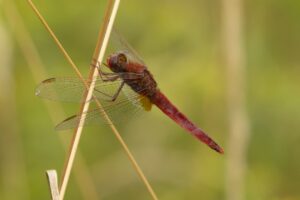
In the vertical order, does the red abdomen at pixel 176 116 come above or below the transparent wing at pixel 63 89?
below

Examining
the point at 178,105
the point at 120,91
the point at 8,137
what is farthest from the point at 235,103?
the point at 8,137

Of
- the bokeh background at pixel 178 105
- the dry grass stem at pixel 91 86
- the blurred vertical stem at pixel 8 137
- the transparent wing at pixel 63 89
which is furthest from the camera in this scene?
the bokeh background at pixel 178 105

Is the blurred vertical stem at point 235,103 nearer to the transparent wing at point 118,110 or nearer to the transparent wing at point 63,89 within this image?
the transparent wing at point 118,110

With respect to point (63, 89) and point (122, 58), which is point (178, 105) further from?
point (63, 89)

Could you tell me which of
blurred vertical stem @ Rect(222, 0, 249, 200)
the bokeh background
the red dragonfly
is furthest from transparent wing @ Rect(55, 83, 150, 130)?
the bokeh background

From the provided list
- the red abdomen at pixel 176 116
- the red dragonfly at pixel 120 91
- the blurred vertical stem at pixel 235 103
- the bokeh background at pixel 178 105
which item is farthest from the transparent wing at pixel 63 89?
the bokeh background at pixel 178 105

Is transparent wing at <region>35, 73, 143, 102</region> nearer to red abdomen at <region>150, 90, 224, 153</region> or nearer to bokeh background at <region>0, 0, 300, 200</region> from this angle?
red abdomen at <region>150, 90, 224, 153</region>

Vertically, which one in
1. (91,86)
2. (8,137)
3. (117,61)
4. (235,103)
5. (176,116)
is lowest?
(8,137)
